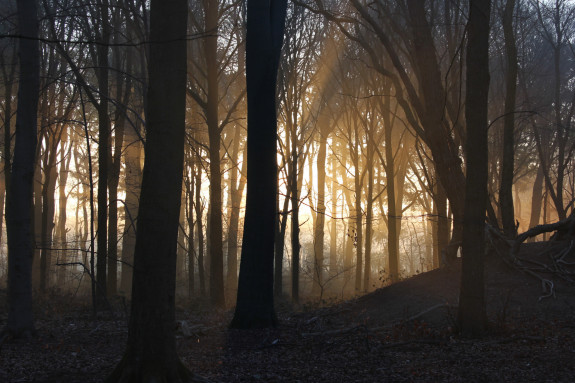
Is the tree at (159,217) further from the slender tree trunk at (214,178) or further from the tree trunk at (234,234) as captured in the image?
the tree trunk at (234,234)

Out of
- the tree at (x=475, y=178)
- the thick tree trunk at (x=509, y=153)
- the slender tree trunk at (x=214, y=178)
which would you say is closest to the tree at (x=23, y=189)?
the slender tree trunk at (x=214, y=178)

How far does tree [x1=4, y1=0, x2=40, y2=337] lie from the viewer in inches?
283

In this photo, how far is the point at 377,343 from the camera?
6.54 m

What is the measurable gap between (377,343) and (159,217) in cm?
369

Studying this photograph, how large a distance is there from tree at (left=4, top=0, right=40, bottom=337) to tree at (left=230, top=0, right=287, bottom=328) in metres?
3.23

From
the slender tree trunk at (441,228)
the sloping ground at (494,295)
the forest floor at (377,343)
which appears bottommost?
the forest floor at (377,343)

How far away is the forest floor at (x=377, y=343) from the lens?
5.23 m

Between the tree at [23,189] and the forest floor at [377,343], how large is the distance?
49cm

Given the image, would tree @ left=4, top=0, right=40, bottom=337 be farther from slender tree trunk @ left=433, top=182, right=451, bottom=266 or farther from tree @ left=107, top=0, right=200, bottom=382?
slender tree trunk @ left=433, top=182, right=451, bottom=266

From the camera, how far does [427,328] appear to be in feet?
22.7

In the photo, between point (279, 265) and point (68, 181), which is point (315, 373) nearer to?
point (279, 265)

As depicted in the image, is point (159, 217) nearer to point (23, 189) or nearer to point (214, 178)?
point (23, 189)

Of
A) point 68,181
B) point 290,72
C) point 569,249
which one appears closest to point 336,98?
point 290,72

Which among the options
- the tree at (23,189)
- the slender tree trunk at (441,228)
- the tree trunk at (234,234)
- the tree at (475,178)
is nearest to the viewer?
the tree at (475,178)
